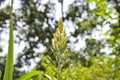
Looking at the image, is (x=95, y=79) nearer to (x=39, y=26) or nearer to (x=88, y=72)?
(x=88, y=72)

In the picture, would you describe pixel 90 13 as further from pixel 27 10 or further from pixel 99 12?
pixel 99 12

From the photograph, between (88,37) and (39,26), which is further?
(88,37)

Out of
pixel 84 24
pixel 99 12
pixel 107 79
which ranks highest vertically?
pixel 84 24

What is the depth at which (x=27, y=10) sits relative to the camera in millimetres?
14500

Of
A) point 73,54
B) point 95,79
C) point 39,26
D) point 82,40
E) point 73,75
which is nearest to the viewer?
point 73,75

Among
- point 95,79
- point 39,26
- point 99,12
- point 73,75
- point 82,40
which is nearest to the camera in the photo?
point 99,12

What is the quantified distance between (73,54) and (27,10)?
9.16 feet

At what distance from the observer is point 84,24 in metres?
16.2

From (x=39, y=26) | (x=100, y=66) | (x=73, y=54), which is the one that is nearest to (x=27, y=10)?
(x=39, y=26)

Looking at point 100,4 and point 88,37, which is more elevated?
point 88,37

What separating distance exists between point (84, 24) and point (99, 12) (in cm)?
1258

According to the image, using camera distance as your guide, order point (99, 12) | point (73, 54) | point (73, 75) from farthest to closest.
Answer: point (73, 54), point (73, 75), point (99, 12)

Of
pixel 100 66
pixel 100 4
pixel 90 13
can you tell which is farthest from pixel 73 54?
pixel 100 4

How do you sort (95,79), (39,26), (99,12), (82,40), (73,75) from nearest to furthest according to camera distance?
(99,12), (73,75), (95,79), (39,26), (82,40)
